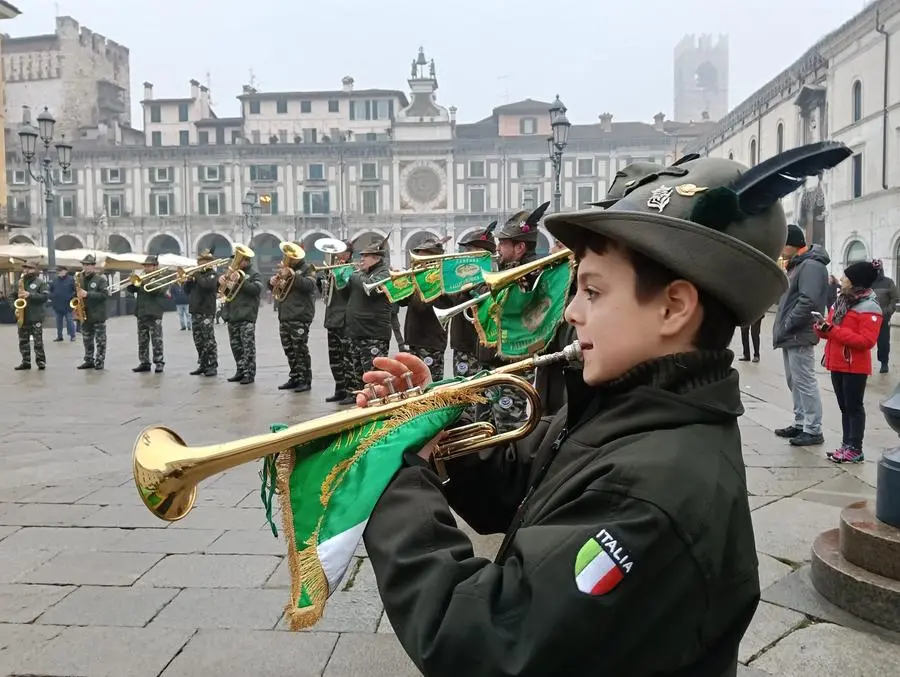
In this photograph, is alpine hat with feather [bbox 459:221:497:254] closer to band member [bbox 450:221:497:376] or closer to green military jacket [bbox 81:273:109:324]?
band member [bbox 450:221:497:376]

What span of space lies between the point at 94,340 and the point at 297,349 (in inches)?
202

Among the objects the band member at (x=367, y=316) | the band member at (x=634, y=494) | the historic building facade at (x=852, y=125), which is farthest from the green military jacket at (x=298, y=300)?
the historic building facade at (x=852, y=125)

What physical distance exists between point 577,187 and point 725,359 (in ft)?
201

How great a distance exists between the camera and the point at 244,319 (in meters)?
11.5

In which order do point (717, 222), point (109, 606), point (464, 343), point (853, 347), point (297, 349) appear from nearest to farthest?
point (717, 222) < point (109, 606) < point (853, 347) < point (464, 343) < point (297, 349)

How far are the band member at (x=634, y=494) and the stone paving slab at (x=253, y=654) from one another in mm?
1893

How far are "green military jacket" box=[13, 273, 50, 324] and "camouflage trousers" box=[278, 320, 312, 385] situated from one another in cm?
578

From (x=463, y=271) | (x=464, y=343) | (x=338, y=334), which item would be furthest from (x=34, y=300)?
(x=464, y=343)

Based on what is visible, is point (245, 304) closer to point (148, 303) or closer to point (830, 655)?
point (148, 303)

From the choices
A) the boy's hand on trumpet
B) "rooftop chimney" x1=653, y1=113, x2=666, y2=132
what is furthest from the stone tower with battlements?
the boy's hand on trumpet

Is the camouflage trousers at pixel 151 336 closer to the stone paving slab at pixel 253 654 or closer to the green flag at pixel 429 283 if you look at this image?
the green flag at pixel 429 283

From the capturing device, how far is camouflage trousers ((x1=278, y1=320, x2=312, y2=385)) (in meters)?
10.8

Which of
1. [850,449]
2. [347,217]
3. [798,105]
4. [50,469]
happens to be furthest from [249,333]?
[347,217]

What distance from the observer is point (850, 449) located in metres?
6.21
